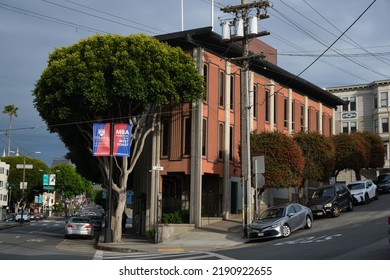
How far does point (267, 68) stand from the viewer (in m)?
38.0

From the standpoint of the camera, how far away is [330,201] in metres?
28.9

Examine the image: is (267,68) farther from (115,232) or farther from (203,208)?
(115,232)

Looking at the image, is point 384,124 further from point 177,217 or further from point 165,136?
point 177,217

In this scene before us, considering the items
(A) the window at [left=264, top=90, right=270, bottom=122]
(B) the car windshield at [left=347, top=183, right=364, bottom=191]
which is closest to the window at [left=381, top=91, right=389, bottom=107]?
(A) the window at [left=264, top=90, right=270, bottom=122]

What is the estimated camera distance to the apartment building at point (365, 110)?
66062 mm

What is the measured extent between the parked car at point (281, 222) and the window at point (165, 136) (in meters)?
10.5

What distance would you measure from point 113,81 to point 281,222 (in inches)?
449

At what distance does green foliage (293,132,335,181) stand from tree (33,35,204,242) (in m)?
9.39

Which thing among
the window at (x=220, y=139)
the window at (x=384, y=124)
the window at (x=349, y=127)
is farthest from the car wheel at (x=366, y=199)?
the window at (x=349, y=127)

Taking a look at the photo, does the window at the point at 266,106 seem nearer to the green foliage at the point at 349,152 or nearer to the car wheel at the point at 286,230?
the green foliage at the point at 349,152

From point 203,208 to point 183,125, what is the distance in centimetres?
549

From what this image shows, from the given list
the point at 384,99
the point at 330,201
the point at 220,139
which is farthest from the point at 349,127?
the point at 330,201

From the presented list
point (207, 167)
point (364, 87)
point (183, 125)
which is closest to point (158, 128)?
point (183, 125)

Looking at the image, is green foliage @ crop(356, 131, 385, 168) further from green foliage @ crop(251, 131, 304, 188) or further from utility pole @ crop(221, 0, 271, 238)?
utility pole @ crop(221, 0, 271, 238)
